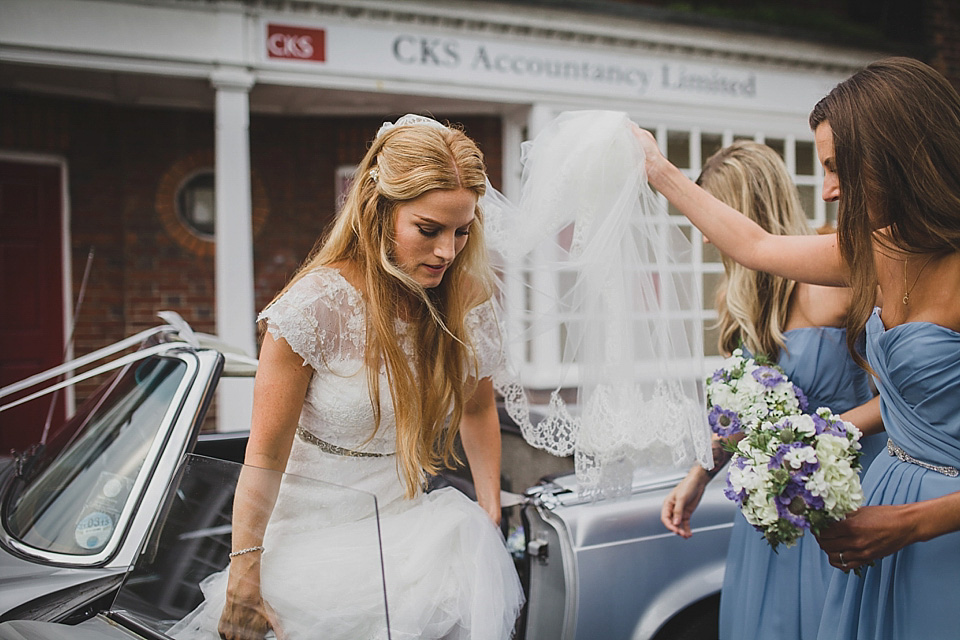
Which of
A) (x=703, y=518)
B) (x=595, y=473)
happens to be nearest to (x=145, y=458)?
(x=595, y=473)

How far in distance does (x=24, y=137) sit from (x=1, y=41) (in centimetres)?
159

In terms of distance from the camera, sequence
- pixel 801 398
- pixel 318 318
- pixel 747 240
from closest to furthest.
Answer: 1. pixel 318 318
2. pixel 747 240
3. pixel 801 398

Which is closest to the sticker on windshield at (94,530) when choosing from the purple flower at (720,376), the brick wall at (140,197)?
the purple flower at (720,376)

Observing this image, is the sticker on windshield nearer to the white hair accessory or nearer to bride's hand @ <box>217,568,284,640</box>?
bride's hand @ <box>217,568,284,640</box>

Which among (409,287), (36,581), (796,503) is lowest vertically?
(36,581)

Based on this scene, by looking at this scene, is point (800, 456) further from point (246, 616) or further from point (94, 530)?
point (94, 530)

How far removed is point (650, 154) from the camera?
7.01 feet

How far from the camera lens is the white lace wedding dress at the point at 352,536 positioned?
1.56 metres

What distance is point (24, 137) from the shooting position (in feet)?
19.9

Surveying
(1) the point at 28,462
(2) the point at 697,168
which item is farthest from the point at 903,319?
(2) the point at 697,168

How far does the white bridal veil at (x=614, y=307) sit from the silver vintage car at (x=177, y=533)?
30 centimetres

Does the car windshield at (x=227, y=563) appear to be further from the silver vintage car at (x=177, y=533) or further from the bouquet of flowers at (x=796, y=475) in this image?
the bouquet of flowers at (x=796, y=475)

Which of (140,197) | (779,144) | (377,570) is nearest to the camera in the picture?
(377,570)

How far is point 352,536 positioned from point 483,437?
74cm
